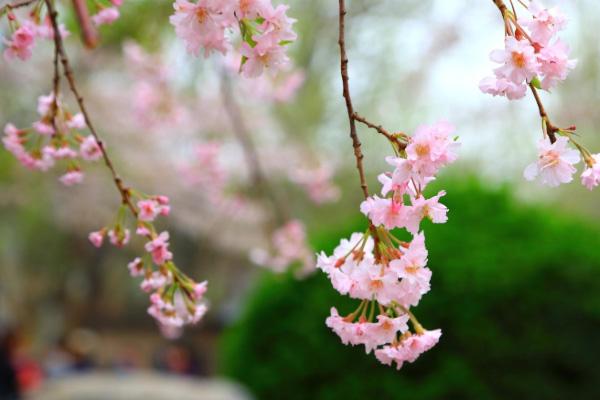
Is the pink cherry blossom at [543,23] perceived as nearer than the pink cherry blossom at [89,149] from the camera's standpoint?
Yes

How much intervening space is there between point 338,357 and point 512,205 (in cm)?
114

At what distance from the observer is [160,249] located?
53.1 inches

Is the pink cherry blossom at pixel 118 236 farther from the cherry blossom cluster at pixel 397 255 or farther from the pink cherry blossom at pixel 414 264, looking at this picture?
the pink cherry blossom at pixel 414 264

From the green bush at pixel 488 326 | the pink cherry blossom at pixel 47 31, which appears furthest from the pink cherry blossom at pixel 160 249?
the green bush at pixel 488 326

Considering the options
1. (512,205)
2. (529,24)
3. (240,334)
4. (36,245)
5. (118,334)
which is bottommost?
(118,334)

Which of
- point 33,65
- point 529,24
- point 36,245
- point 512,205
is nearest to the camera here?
point 529,24

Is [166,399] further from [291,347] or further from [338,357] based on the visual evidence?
[338,357]

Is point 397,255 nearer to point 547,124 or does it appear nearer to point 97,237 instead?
point 547,124

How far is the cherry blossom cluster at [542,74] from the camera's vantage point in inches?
38.1

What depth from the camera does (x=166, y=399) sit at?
4309mm

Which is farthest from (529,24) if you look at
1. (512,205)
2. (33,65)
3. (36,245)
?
(36,245)

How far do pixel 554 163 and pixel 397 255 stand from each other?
242 millimetres

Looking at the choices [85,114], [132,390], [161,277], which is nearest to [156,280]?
[161,277]

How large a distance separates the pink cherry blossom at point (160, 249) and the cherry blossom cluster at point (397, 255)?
A: 40 cm
